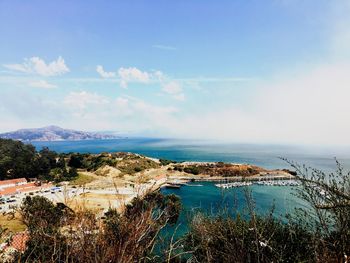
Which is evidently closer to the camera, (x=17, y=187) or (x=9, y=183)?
(x=17, y=187)

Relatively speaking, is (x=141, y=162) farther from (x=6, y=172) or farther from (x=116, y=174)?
(x=6, y=172)

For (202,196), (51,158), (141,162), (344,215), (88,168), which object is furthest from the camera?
(141,162)

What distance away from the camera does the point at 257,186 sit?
47.8m

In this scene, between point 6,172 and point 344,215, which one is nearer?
point 344,215

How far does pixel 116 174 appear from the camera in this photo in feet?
176

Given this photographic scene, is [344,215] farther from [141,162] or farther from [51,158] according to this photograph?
[141,162]

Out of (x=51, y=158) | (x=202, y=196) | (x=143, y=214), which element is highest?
(x=143, y=214)

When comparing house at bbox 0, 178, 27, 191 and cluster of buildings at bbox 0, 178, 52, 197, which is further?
house at bbox 0, 178, 27, 191

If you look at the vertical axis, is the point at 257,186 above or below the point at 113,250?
below

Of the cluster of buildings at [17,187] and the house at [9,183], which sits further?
the house at [9,183]

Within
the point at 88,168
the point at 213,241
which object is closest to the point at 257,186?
the point at 88,168

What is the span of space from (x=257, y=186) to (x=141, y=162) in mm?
26829

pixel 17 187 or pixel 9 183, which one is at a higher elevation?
pixel 9 183

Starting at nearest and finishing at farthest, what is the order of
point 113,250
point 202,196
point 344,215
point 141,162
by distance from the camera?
point 113,250 → point 344,215 → point 202,196 → point 141,162
